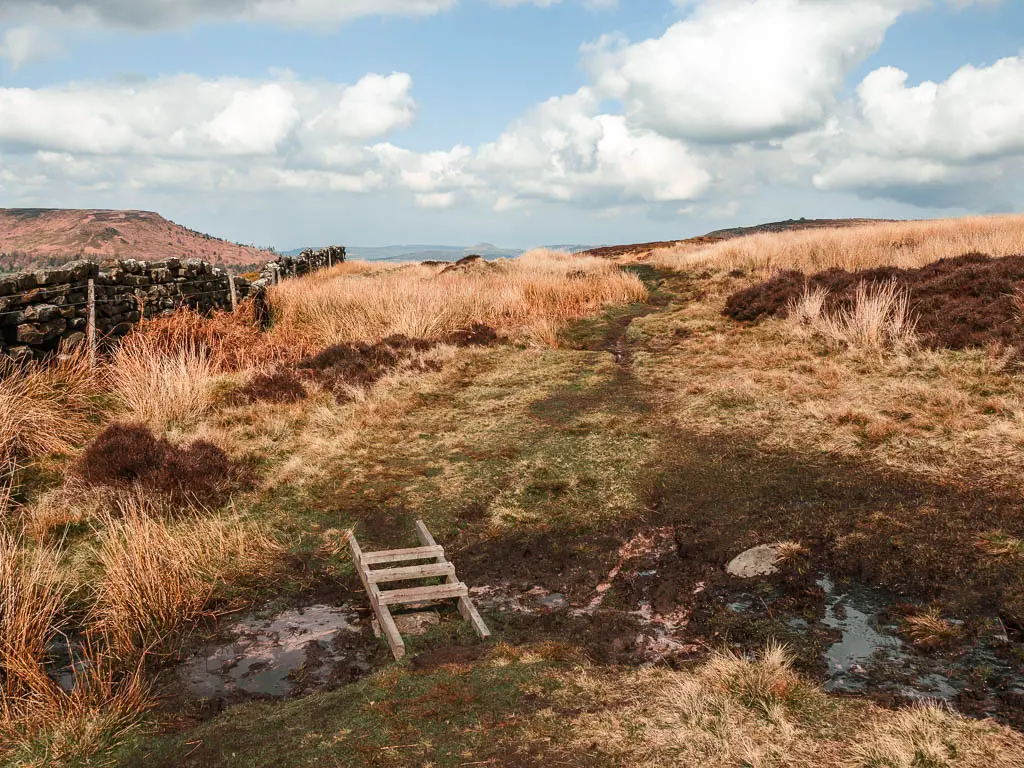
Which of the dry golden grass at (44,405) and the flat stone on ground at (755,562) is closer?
the flat stone on ground at (755,562)

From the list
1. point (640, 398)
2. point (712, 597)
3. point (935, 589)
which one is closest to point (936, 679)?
point (935, 589)

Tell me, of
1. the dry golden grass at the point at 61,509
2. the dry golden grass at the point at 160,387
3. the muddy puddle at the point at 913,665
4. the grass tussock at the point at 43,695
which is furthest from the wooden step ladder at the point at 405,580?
the dry golden grass at the point at 160,387

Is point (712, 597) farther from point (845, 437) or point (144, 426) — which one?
point (144, 426)

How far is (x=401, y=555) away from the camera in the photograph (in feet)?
20.9

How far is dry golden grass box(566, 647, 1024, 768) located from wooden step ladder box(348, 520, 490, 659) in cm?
153

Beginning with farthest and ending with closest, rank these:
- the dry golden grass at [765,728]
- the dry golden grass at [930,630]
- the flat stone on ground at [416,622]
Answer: the flat stone on ground at [416,622] < the dry golden grass at [930,630] < the dry golden grass at [765,728]

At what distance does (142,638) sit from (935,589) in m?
6.21

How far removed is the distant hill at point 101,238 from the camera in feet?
363

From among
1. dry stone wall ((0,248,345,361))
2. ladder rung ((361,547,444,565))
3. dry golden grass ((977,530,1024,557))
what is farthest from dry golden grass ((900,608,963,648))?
dry stone wall ((0,248,345,361))

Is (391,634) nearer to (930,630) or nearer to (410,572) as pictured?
(410,572)

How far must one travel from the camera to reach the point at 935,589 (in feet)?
16.9

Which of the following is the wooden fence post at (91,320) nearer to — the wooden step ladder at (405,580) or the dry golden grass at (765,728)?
the wooden step ladder at (405,580)

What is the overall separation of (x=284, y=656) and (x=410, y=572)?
1.22 m

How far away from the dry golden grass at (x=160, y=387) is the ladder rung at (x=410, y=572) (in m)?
5.24
